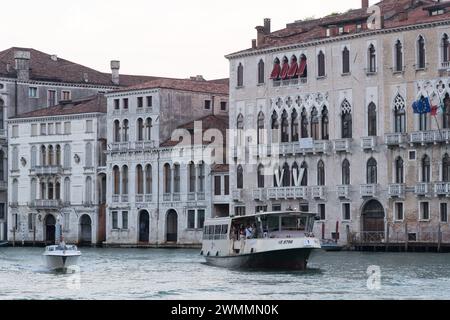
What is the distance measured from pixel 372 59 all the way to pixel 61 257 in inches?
801

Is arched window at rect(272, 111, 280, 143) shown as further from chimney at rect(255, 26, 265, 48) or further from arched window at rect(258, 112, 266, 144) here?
chimney at rect(255, 26, 265, 48)

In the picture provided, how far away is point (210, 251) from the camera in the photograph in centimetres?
5169

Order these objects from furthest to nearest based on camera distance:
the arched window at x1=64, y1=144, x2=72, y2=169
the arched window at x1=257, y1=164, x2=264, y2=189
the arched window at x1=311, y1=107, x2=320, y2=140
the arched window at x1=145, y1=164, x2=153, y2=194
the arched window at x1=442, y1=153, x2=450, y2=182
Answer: the arched window at x1=64, y1=144, x2=72, y2=169
the arched window at x1=145, y1=164, x2=153, y2=194
the arched window at x1=257, y1=164, x2=264, y2=189
the arched window at x1=311, y1=107, x2=320, y2=140
the arched window at x1=442, y1=153, x2=450, y2=182

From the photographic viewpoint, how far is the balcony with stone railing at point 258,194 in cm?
6800

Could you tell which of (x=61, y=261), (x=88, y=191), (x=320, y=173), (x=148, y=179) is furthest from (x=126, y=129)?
(x=61, y=261)

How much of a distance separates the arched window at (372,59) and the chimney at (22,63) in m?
25.5

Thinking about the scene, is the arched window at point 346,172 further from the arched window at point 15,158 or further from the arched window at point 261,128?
the arched window at point 15,158

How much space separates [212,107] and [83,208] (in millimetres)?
8354

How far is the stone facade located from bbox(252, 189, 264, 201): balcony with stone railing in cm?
4

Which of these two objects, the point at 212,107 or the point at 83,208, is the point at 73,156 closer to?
the point at 83,208

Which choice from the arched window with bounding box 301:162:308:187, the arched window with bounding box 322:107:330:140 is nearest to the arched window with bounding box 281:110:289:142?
the arched window with bounding box 301:162:308:187

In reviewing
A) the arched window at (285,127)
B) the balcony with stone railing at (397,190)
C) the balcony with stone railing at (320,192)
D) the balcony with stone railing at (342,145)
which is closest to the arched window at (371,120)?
the balcony with stone railing at (342,145)

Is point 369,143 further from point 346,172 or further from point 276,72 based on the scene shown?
point 276,72

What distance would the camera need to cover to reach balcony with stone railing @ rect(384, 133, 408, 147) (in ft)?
202
